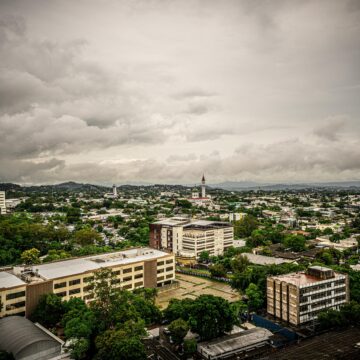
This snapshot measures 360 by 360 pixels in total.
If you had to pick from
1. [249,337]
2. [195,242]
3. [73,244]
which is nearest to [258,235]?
[195,242]

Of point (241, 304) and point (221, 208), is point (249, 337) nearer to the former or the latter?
point (241, 304)

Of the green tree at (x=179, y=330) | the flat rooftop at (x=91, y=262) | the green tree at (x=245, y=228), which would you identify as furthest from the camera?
the green tree at (x=245, y=228)

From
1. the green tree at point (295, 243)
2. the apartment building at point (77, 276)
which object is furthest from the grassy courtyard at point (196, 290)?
the green tree at point (295, 243)

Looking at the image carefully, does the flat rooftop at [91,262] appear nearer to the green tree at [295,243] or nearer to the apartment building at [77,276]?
the apartment building at [77,276]

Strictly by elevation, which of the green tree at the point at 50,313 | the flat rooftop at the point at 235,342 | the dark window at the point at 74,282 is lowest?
the flat rooftop at the point at 235,342

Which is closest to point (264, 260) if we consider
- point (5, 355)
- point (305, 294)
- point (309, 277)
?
point (309, 277)

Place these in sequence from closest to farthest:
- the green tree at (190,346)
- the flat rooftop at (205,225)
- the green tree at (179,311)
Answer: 1. the green tree at (190,346)
2. the green tree at (179,311)
3. the flat rooftop at (205,225)

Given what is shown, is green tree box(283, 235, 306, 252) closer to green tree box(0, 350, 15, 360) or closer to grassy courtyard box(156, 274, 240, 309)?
grassy courtyard box(156, 274, 240, 309)

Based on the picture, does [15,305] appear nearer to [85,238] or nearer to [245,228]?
[85,238]
